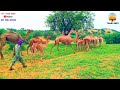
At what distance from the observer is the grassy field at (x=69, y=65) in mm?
5445

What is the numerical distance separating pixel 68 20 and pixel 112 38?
83cm

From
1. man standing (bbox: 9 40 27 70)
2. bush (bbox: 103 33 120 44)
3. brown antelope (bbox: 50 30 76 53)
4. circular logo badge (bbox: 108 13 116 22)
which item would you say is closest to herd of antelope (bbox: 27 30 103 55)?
brown antelope (bbox: 50 30 76 53)

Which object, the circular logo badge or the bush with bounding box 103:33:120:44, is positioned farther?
the bush with bounding box 103:33:120:44

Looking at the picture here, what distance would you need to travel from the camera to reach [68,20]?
563 cm

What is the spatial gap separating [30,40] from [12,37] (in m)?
0.32

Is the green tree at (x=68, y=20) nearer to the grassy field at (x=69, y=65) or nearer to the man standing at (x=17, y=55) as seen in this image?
the grassy field at (x=69, y=65)

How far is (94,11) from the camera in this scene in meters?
5.48

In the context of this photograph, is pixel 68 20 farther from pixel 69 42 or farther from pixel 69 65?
pixel 69 65

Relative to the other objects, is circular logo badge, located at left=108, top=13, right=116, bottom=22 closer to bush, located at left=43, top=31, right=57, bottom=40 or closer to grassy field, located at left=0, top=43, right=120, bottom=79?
grassy field, located at left=0, top=43, right=120, bottom=79

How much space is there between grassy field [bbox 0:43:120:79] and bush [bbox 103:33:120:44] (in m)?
0.07

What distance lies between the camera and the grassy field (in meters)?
5.45

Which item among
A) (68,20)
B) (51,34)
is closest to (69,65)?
(51,34)

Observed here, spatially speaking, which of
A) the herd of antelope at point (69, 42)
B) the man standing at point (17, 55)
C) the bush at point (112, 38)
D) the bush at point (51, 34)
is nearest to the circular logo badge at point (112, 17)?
the bush at point (112, 38)
